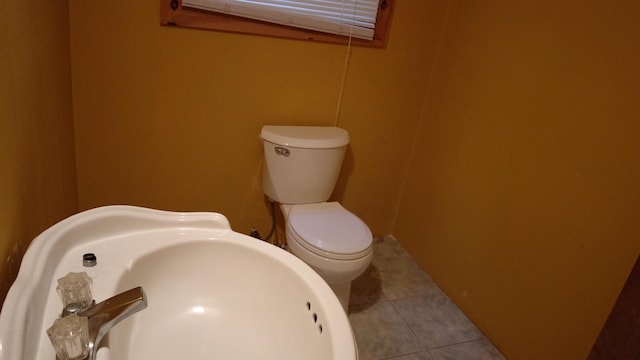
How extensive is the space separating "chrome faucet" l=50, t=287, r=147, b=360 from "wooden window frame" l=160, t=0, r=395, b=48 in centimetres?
117

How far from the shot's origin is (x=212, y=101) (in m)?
1.59

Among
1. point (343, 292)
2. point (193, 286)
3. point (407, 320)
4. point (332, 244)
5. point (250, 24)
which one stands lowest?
point (407, 320)

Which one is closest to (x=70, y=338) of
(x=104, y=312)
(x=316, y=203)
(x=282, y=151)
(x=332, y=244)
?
(x=104, y=312)

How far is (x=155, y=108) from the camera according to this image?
5.01 feet

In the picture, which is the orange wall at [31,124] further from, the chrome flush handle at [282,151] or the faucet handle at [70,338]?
the chrome flush handle at [282,151]

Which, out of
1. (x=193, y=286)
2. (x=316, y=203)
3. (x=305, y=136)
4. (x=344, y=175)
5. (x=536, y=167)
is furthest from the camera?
(x=344, y=175)

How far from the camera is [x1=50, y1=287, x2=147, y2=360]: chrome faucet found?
0.52 m

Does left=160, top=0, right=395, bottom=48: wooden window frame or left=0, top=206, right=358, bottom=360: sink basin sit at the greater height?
left=160, top=0, right=395, bottom=48: wooden window frame

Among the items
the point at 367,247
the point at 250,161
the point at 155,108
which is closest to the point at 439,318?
the point at 367,247

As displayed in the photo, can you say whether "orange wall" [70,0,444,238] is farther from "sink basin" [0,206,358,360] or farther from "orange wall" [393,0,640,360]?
"sink basin" [0,206,358,360]

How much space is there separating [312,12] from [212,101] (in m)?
0.57

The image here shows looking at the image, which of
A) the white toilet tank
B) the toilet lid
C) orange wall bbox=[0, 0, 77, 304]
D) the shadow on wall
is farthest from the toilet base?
orange wall bbox=[0, 0, 77, 304]

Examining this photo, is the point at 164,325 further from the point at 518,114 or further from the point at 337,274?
the point at 518,114

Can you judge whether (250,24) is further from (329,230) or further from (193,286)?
(193,286)
